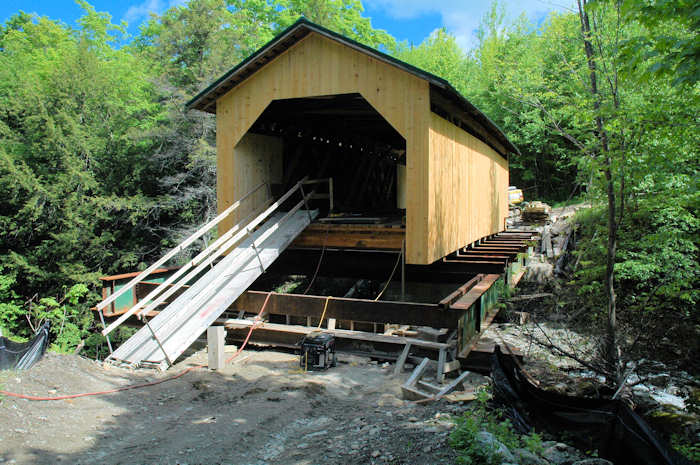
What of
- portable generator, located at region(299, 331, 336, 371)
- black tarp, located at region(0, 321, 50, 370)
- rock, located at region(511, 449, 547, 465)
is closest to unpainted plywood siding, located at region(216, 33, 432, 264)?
portable generator, located at region(299, 331, 336, 371)

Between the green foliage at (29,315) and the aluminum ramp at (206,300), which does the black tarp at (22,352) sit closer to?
the aluminum ramp at (206,300)

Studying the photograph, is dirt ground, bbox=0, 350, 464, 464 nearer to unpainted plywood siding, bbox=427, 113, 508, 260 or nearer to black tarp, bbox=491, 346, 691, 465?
black tarp, bbox=491, 346, 691, 465

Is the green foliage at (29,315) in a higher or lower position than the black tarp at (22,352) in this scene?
lower

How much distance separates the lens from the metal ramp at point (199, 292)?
7.30 m

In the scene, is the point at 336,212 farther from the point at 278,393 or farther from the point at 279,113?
the point at 278,393

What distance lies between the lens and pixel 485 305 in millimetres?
10930

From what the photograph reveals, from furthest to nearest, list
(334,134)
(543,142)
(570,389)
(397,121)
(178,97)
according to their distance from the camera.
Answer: (543,142), (178,97), (334,134), (397,121), (570,389)

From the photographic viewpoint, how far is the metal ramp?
7301 mm

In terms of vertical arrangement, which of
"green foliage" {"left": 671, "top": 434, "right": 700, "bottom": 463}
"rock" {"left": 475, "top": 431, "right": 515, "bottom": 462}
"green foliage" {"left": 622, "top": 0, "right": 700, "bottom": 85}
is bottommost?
"green foliage" {"left": 671, "top": 434, "right": 700, "bottom": 463}

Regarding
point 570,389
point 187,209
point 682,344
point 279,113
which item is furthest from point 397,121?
point 187,209

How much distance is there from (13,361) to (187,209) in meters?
15.9

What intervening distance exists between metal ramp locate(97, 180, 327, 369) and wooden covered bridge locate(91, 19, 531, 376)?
0.03 m

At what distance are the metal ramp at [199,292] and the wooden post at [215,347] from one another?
0.35 metres

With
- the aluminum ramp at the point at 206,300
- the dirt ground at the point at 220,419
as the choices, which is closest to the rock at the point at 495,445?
the dirt ground at the point at 220,419
